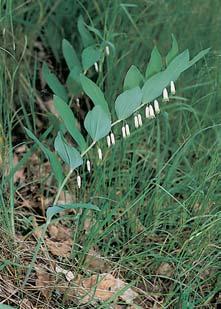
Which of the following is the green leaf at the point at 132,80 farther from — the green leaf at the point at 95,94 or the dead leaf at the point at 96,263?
the dead leaf at the point at 96,263

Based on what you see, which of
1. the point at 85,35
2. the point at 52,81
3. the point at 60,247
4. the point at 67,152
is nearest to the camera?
the point at 67,152

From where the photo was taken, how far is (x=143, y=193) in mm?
1806

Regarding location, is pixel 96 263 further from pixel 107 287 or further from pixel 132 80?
pixel 132 80

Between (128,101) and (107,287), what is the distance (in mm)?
464

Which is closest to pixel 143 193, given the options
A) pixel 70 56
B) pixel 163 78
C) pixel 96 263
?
pixel 96 263

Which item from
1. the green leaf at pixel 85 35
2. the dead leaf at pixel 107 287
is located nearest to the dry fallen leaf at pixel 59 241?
the dead leaf at pixel 107 287

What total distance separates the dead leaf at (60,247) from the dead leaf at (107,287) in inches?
4.3

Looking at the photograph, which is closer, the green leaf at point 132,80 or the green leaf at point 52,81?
the green leaf at point 132,80

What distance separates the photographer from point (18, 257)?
1673mm

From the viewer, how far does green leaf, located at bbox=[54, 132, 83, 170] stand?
160 centimetres

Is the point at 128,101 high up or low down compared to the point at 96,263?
up

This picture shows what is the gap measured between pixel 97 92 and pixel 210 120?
0.60 meters

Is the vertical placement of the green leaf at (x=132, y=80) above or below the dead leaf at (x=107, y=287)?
above

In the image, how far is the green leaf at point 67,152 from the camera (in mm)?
1602
